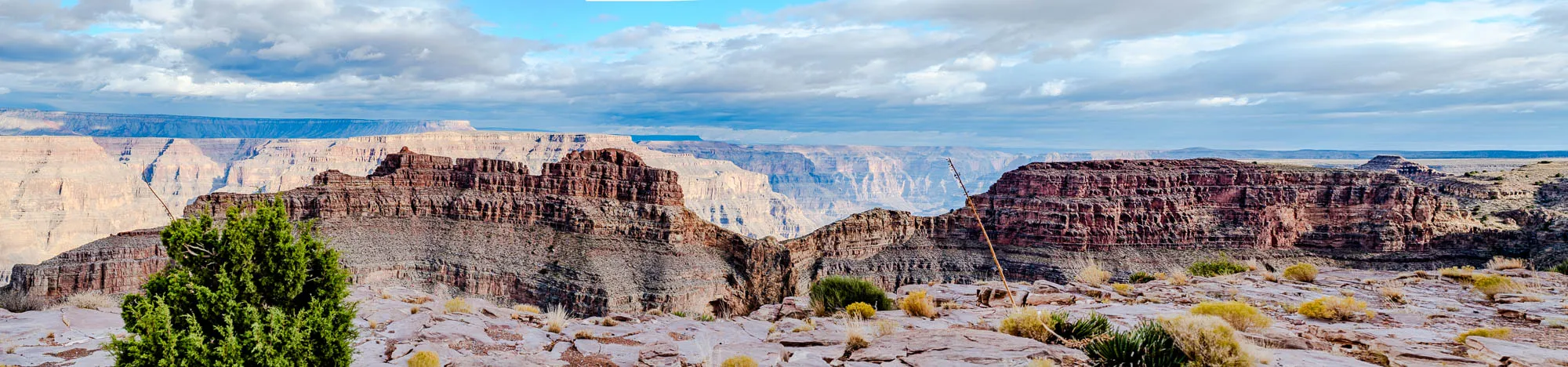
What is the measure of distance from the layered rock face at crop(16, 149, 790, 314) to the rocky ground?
3486 centimetres

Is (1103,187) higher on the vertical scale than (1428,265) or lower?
higher

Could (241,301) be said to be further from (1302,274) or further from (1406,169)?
(1406,169)

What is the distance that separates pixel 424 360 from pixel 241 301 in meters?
4.11

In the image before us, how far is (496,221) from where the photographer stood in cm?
6600

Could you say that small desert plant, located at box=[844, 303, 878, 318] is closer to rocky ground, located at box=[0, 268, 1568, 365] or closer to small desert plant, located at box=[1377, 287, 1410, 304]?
rocky ground, located at box=[0, 268, 1568, 365]

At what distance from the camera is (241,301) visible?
10070 millimetres

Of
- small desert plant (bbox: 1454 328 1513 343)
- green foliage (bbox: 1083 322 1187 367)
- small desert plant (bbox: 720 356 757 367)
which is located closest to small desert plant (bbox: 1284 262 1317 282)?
small desert plant (bbox: 1454 328 1513 343)

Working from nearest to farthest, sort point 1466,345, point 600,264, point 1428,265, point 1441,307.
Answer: point 1466,345 → point 1441,307 → point 600,264 → point 1428,265

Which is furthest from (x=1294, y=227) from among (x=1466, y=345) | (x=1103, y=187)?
(x=1466, y=345)

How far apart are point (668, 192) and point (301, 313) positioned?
6107cm

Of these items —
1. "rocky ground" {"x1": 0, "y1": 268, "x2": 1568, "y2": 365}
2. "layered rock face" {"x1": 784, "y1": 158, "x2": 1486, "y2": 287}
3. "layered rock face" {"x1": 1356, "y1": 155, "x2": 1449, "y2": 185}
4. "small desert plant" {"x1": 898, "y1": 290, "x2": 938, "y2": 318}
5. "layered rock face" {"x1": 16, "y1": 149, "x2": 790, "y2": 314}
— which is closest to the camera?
"rocky ground" {"x1": 0, "y1": 268, "x2": 1568, "y2": 365}

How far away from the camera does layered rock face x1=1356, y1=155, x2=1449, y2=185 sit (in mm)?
112713

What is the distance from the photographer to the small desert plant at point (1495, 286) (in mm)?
18203

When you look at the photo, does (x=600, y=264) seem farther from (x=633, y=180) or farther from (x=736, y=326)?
(x=736, y=326)
